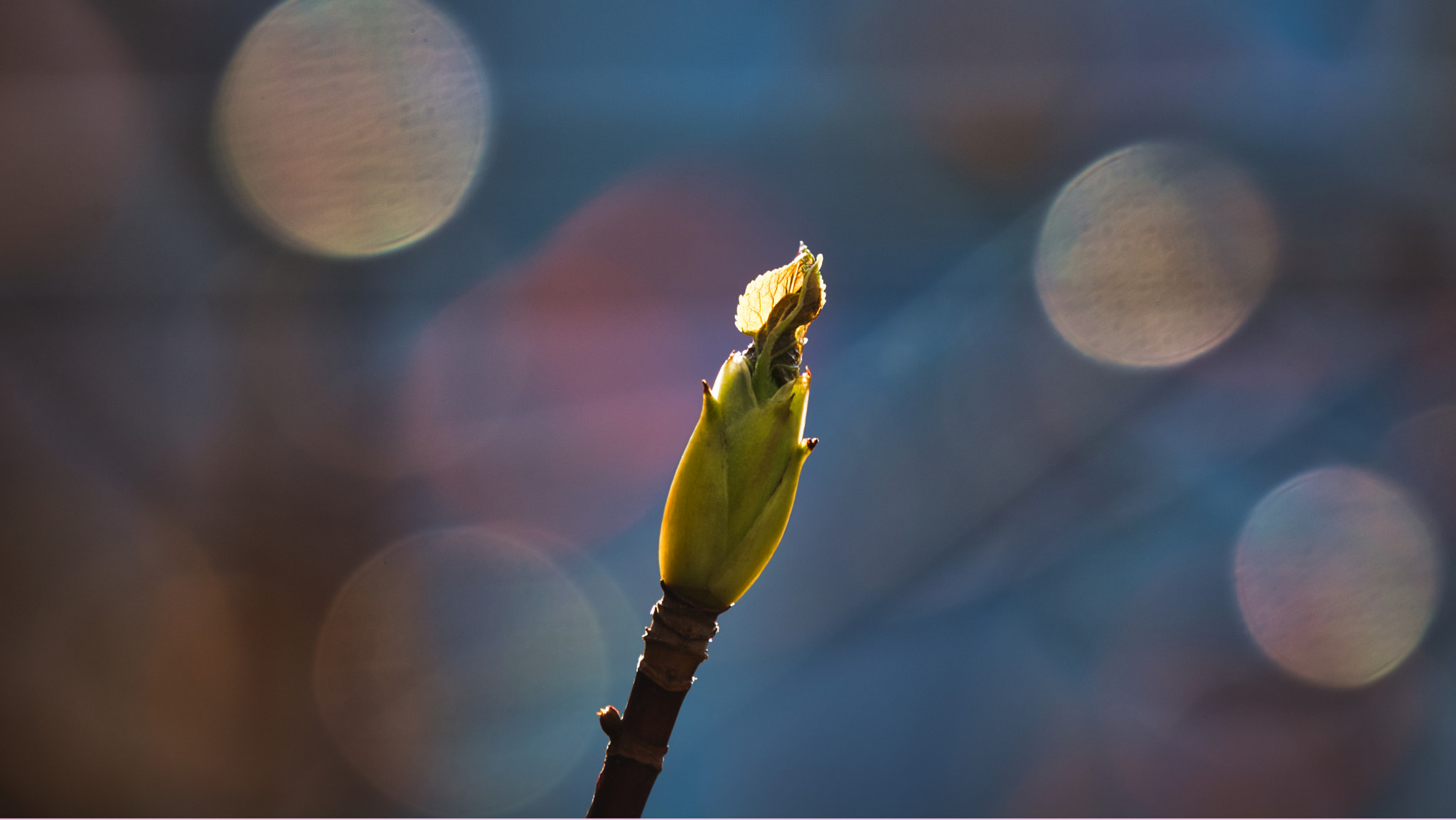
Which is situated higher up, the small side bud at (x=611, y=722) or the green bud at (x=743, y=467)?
the green bud at (x=743, y=467)

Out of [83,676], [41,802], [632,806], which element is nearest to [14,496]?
[83,676]

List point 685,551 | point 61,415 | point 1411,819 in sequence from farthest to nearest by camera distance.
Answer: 1. point 61,415
2. point 1411,819
3. point 685,551

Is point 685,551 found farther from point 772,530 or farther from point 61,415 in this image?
point 61,415

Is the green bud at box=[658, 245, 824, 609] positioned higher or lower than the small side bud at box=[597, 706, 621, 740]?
higher

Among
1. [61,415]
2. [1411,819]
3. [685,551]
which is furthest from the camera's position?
[61,415]
